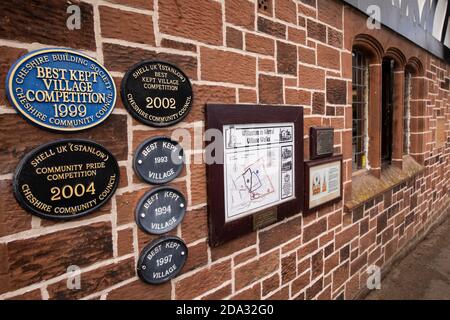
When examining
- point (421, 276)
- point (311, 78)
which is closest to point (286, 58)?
point (311, 78)

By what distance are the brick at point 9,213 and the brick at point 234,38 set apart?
1243 mm

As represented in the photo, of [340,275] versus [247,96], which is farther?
[340,275]

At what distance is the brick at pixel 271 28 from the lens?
5.90 ft

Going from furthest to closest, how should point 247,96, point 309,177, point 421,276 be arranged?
point 421,276 → point 309,177 → point 247,96

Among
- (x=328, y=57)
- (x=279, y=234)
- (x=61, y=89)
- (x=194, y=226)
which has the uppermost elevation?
(x=328, y=57)

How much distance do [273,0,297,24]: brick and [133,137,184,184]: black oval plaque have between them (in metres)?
1.21

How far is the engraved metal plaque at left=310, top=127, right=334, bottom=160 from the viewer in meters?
2.21

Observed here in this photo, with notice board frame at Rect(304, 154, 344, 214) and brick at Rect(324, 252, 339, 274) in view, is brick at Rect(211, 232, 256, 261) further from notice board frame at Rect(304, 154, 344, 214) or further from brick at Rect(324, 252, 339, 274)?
brick at Rect(324, 252, 339, 274)

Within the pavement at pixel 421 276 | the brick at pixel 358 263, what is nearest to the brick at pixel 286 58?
the brick at pixel 358 263

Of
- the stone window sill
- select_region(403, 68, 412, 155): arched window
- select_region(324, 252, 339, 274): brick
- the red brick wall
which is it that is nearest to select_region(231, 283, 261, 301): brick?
the red brick wall

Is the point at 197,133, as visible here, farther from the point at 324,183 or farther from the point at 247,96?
the point at 324,183

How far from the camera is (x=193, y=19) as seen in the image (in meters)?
1.45

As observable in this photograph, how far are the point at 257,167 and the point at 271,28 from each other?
35.9 inches

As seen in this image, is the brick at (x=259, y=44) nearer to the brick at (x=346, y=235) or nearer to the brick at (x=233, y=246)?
the brick at (x=233, y=246)
